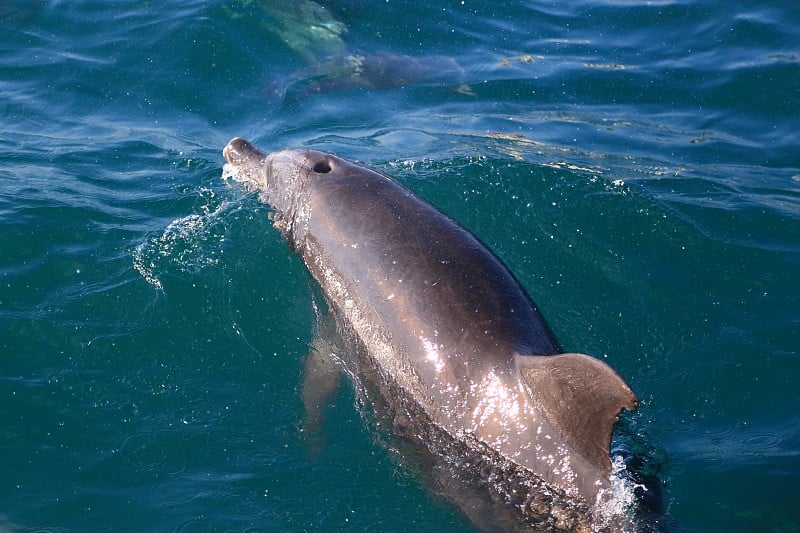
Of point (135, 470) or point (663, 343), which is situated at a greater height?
point (663, 343)

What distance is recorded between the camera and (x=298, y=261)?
819 cm

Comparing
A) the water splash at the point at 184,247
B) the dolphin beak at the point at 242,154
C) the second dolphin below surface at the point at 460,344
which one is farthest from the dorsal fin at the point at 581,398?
the dolphin beak at the point at 242,154

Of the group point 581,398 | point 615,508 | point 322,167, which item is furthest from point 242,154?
point 615,508

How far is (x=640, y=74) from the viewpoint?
1438cm

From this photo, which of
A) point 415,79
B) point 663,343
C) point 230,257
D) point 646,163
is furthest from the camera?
point 415,79

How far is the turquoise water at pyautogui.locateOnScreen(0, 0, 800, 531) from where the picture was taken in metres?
6.48

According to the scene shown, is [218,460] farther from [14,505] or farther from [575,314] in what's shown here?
[575,314]

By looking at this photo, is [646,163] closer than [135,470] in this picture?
No

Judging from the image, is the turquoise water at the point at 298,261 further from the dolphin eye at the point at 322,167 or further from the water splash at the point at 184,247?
the dolphin eye at the point at 322,167

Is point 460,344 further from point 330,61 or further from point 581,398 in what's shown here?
point 330,61

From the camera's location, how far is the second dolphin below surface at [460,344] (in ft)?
17.3

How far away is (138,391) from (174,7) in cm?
1002

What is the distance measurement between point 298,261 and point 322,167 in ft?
3.09

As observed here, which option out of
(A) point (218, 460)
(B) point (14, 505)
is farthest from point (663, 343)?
(B) point (14, 505)
